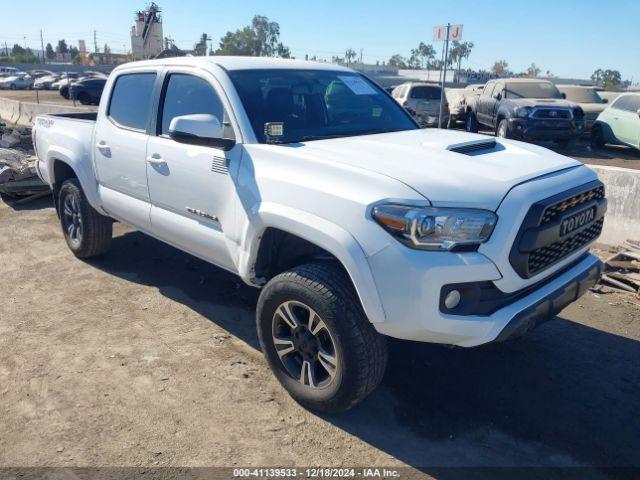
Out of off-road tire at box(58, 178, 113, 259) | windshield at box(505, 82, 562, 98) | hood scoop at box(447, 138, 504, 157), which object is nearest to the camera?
hood scoop at box(447, 138, 504, 157)

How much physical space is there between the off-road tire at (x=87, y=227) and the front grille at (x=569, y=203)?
4.25 m

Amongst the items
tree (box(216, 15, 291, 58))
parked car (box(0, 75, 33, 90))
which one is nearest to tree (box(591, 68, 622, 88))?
tree (box(216, 15, 291, 58))

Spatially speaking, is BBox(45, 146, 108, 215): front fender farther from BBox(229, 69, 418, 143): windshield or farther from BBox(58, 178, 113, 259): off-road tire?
BBox(229, 69, 418, 143): windshield

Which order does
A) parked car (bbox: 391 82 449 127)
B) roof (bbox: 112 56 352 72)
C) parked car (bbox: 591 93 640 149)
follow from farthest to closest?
parked car (bbox: 391 82 449 127), parked car (bbox: 591 93 640 149), roof (bbox: 112 56 352 72)

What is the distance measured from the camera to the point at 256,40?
108 meters

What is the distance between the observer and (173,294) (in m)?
5.00

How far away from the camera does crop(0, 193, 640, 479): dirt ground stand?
2.92 m

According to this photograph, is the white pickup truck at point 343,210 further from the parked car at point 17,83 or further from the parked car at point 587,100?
the parked car at point 17,83

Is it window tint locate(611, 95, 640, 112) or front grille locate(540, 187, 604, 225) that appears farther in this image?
window tint locate(611, 95, 640, 112)

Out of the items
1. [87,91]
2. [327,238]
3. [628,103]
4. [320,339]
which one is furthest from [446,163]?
[87,91]

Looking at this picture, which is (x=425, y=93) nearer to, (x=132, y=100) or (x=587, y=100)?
(x=587, y=100)

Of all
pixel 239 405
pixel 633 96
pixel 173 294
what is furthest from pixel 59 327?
pixel 633 96

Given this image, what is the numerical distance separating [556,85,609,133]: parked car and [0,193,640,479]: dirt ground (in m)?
12.6

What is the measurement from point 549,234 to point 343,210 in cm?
108
